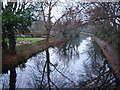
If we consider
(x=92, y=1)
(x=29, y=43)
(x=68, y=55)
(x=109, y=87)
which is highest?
(x=92, y=1)

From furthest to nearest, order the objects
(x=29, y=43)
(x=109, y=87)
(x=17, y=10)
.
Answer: (x=29, y=43) → (x=17, y=10) → (x=109, y=87)

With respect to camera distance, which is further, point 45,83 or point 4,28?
point 4,28

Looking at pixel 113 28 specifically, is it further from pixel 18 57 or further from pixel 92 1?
pixel 18 57

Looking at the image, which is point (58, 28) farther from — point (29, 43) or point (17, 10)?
point (29, 43)

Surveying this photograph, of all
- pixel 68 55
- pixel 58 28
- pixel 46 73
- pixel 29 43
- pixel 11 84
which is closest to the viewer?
pixel 58 28

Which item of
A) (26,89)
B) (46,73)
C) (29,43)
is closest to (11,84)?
(26,89)

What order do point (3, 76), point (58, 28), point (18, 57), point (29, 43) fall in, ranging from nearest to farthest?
point (58, 28)
point (3, 76)
point (18, 57)
point (29, 43)

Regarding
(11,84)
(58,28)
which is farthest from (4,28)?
(58,28)

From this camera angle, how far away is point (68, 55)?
15.1 feet

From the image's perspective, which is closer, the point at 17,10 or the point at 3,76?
the point at 3,76

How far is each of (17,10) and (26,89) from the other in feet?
7.54

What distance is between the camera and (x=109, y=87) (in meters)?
2.30

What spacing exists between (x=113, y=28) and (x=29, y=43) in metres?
3.41

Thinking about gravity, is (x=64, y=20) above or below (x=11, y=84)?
above
